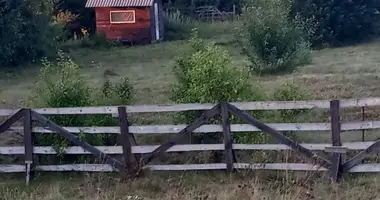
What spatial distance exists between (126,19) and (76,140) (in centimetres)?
2551

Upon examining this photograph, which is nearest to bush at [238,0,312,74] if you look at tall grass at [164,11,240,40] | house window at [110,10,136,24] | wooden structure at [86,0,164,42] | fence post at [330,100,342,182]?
fence post at [330,100,342,182]

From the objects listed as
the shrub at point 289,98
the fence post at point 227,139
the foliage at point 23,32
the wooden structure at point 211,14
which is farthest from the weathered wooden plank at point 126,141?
the wooden structure at point 211,14

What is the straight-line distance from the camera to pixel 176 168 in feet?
32.1

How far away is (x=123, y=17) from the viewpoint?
35031mm

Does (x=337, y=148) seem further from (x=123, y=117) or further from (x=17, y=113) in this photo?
(x=17, y=113)

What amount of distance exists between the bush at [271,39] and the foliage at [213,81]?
28.5ft

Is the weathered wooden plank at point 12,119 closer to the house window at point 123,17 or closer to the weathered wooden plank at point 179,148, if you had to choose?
the weathered wooden plank at point 179,148

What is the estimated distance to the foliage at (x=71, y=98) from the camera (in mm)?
10773

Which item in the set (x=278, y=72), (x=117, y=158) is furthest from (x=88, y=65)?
(x=117, y=158)

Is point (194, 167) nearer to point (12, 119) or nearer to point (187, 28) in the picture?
point (12, 119)

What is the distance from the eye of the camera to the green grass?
8688mm

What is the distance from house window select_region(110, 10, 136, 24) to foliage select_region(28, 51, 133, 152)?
2323 centimetres

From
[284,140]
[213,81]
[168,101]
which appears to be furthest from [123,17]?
[284,140]

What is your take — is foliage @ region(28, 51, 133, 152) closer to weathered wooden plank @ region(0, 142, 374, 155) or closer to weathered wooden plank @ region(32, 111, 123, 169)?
weathered wooden plank @ region(0, 142, 374, 155)
